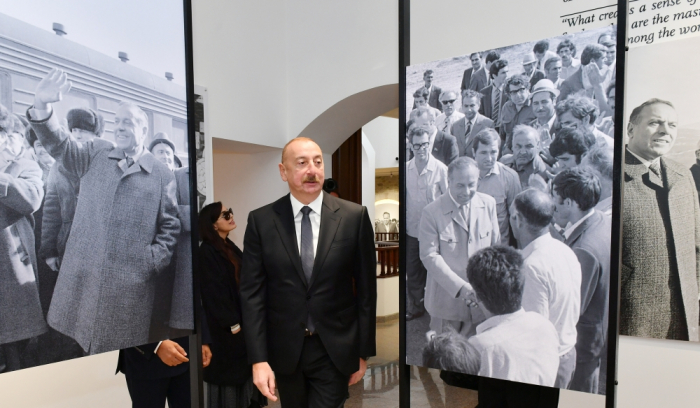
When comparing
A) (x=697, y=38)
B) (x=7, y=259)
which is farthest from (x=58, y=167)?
(x=697, y=38)

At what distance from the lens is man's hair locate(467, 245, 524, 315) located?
2.20m

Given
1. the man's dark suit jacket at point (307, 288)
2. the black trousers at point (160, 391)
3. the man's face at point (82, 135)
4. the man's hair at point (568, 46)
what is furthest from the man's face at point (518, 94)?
the black trousers at point (160, 391)

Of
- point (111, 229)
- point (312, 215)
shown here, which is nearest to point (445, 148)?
point (312, 215)

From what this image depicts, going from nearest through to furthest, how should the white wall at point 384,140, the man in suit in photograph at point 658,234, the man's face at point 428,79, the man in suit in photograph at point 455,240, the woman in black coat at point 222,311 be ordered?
the man in suit in photograph at point 455,240 → the man's face at point 428,79 → the man in suit in photograph at point 658,234 → the woman in black coat at point 222,311 → the white wall at point 384,140

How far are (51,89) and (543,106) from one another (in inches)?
76.2

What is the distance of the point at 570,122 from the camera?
2.09 m

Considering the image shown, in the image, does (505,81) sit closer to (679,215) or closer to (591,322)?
(591,322)

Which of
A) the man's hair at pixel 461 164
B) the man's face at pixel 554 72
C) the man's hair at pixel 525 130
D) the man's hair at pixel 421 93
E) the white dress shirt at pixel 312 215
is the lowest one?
the white dress shirt at pixel 312 215

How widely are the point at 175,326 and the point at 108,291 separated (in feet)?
1.15

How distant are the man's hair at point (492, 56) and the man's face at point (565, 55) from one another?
0.26 m

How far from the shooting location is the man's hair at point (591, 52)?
6.66 feet

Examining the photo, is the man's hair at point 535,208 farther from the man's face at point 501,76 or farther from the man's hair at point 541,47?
the man's hair at point 541,47

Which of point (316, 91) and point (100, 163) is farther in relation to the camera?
point (316, 91)

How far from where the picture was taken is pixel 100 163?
6.20 ft
